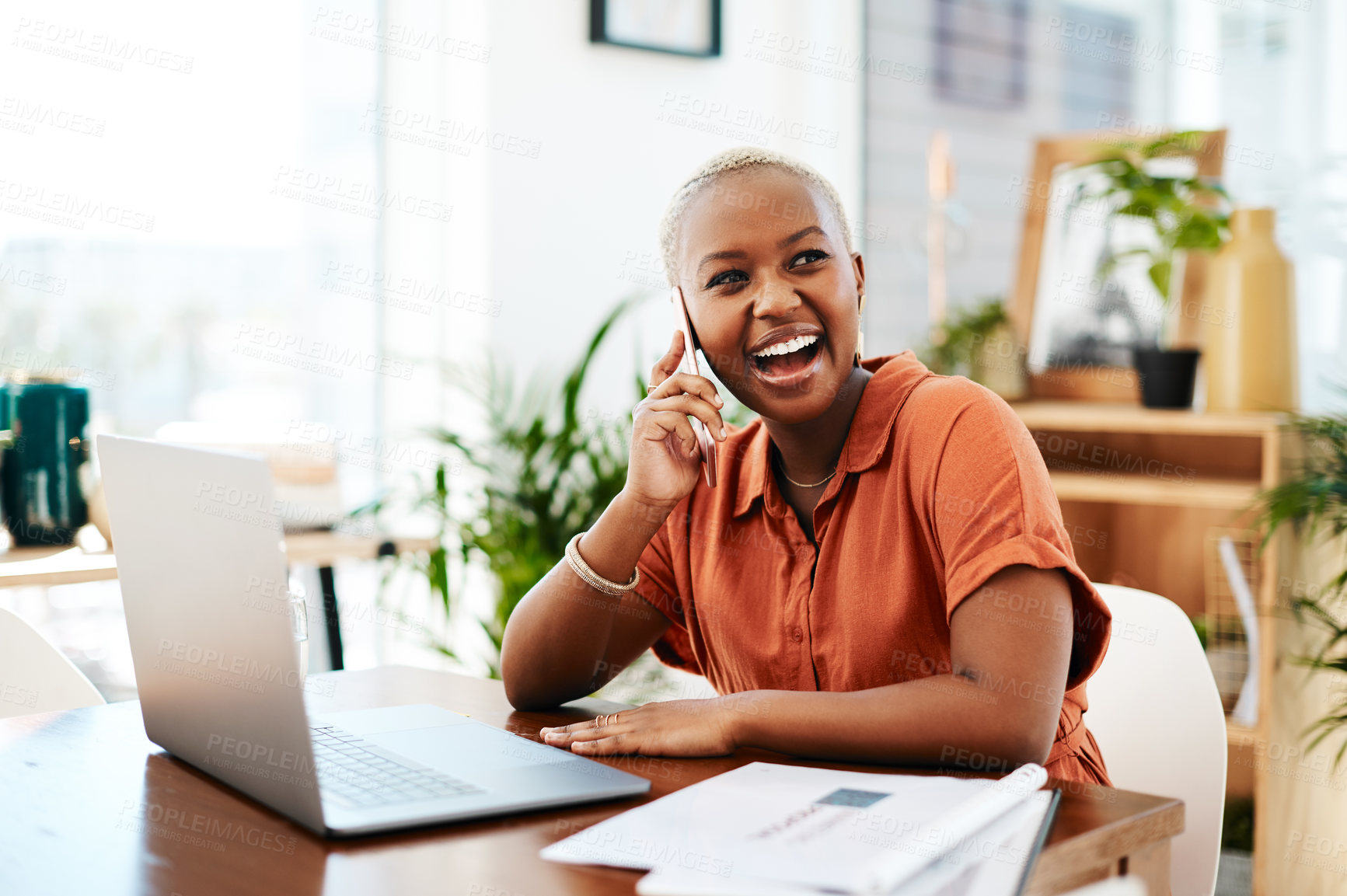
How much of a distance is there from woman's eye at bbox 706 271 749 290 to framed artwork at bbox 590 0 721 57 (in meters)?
1.71

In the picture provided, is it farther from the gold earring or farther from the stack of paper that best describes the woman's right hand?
the stack of paper

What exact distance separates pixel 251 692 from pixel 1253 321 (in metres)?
2.13

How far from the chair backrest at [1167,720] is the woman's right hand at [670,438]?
53cm

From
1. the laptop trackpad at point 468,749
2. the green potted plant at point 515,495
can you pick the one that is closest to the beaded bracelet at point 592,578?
the laptop trackpad at point 468,749

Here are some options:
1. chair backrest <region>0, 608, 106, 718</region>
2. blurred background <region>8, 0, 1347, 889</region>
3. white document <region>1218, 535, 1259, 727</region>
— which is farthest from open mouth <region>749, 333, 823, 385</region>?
white document <region>1218, 535, 1259, 727</region>

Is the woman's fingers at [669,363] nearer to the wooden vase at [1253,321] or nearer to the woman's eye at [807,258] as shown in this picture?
the woman's eye at [807,258]

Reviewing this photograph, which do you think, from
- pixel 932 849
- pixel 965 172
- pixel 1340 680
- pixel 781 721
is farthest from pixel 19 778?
pixel 965 172

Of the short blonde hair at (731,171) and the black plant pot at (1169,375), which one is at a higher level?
the short blonde hair at (731,171)

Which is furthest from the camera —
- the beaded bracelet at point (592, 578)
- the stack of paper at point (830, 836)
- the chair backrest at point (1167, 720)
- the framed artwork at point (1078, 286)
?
the framed artwork at point (1078, 286)

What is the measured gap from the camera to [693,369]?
59.4 inches

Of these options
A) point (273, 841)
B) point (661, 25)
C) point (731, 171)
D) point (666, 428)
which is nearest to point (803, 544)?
point (666, 428)

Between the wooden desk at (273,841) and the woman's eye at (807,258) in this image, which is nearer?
the wooden desk at (273,841)

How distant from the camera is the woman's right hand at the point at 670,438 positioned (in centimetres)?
144

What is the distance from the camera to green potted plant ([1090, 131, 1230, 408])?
248cm
